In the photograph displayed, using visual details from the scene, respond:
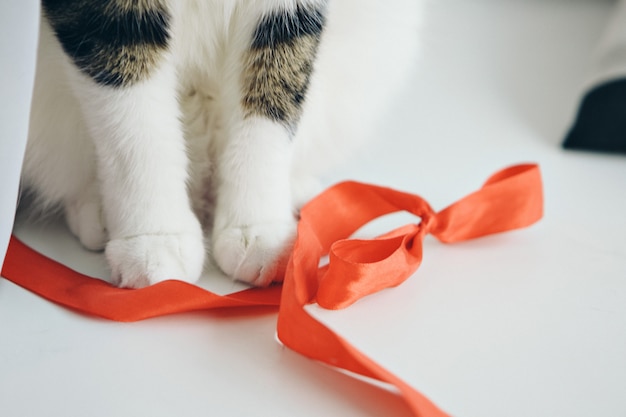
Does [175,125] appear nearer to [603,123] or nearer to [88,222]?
[88,222]

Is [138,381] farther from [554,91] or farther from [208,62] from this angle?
[554,91]

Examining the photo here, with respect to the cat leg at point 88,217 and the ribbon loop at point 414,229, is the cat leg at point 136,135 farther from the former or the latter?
the ribbon loop at point 414,229

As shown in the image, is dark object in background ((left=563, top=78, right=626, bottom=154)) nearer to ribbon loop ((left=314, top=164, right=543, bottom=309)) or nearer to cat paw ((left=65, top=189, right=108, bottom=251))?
ribbon loop ((left=314, top=164, right=543, bottom=309))

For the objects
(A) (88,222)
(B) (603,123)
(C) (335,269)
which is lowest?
(A) (88,222)

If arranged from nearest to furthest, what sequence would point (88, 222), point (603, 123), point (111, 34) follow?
point (111, 34)
point (88, 222)
point (603, 123)

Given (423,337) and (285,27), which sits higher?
(285,27)

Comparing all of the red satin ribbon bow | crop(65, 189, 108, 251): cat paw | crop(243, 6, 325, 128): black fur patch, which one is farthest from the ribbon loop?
crop(65, 189, 108, 251): cat paw

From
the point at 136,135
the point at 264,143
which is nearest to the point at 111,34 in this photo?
the point at 136,135
